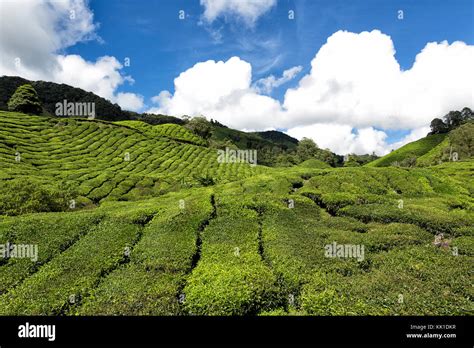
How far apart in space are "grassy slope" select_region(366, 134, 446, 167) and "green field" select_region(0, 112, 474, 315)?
A: 134999mm

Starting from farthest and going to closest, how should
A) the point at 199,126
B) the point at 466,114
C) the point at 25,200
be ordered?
the point at 466,114 < the point at 199,126 < the point at 25,200

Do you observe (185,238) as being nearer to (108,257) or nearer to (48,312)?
(108,257)

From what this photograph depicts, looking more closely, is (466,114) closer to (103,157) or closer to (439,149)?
(439,149)

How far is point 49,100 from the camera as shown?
167 metres

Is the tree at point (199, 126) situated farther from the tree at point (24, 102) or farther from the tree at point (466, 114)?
the tree at point (466, 114)

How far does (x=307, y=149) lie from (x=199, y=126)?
182 ft

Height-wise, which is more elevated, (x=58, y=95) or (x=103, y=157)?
(x=58, y=95)

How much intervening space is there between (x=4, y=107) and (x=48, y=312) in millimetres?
153062

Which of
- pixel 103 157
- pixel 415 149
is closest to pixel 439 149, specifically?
pixel 415 149

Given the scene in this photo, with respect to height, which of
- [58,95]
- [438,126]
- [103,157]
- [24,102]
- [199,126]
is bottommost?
[103,157]

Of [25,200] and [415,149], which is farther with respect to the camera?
[415,149]

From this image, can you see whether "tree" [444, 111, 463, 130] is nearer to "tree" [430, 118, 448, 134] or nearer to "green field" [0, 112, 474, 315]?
"tree" [430, 118, 448, 134]

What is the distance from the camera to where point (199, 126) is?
461ft
